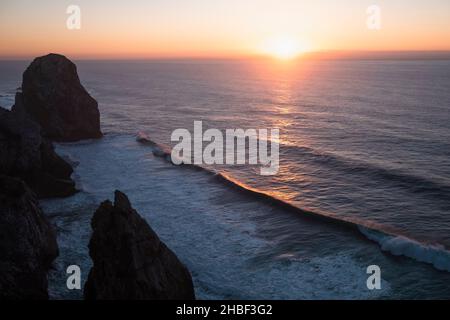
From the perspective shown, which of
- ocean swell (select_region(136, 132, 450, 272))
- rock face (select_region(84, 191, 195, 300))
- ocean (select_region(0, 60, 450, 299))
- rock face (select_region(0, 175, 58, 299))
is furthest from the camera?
ocean swell (select_region(136, 132, 450, 272))

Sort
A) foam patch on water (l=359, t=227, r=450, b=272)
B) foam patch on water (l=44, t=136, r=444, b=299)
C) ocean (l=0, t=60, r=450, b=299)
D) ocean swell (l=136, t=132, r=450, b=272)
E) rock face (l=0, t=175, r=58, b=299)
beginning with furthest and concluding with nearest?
1. ocean swell (l=136, t=132, r=450, b=272)
2. foam patch on water (l=359, t=227, r=450, b=272)
3. ocean (l=0, t=60, r=450, b=299)
4. foam patch on water (l=44, t=136, r=444, b=299)
5. rock face (l=0, t=175, r=58, b=299)

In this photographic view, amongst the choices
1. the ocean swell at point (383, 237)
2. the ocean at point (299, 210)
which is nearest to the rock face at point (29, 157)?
the ocean at point (299, 210)

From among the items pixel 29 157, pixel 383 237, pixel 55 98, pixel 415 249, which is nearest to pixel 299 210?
pixel 383 237

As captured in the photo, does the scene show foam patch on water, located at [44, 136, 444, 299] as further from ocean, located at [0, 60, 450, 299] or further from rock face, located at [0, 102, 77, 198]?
rock face, located at [0, 102, 77, 198]

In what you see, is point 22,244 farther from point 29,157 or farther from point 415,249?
point 415,249

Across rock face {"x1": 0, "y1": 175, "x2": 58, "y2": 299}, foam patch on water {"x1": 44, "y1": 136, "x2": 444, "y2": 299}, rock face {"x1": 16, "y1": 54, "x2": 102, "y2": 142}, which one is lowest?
foam patch on water {"x1": 44, "y1": 136, "x2": 444, "y2": 299}

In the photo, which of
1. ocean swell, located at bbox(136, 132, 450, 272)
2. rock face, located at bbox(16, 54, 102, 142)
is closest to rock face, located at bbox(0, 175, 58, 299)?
ocean swell, located at bbox(136, 132, 450, 272)
